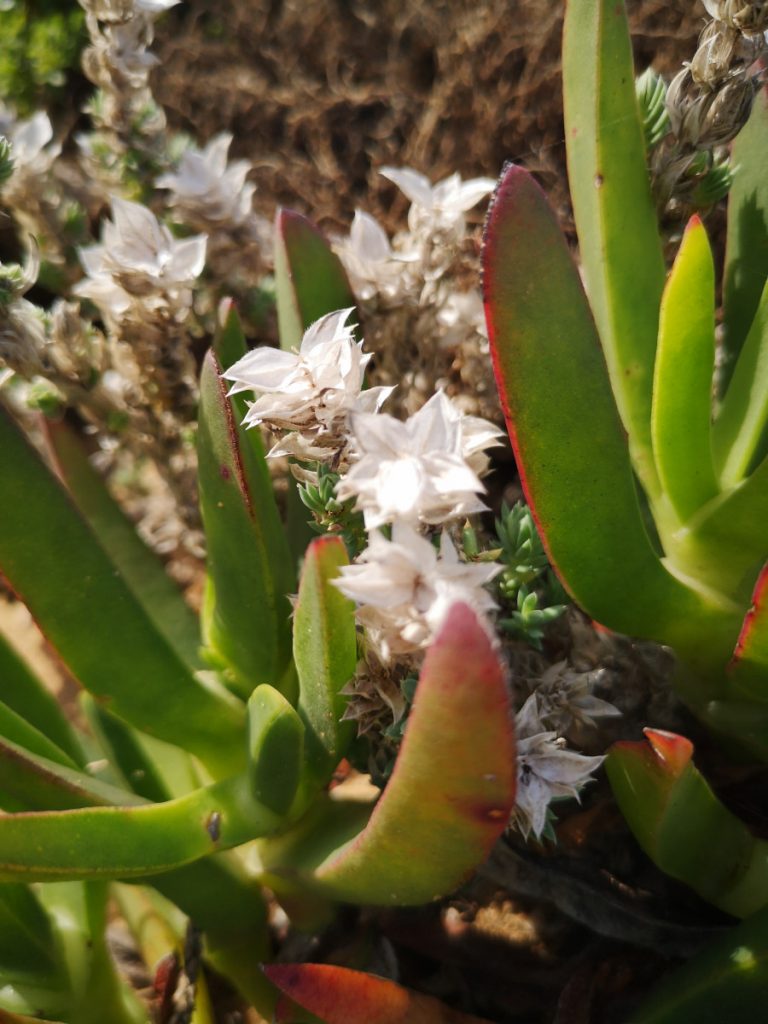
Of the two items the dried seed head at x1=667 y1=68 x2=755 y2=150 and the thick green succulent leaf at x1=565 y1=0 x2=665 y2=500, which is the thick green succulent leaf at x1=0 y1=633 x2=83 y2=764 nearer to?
the thick green succulent leaf at x1=565 y1=0 x2=665 y2=500

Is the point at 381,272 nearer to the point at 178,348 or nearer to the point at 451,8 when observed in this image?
the point at 178,348

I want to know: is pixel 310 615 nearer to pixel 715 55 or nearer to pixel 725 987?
pixel 725 987

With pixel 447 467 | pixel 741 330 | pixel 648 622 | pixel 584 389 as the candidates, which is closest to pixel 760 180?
pixel 741 330

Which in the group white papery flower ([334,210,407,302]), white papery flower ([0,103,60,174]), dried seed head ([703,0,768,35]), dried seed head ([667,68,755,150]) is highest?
dried seed head ([703,0,768,35])

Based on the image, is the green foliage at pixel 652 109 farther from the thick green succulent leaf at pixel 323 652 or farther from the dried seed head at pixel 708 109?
the thick green succulent leaf at pixel 323 652

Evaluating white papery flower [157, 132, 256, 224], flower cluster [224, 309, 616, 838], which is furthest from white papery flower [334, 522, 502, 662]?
white papery flower [157, 132, 256, 224]

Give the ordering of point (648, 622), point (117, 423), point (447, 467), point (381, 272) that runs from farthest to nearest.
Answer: point (117, 423) < point (381, 272) < point (648, 622) < point (447, 467)
